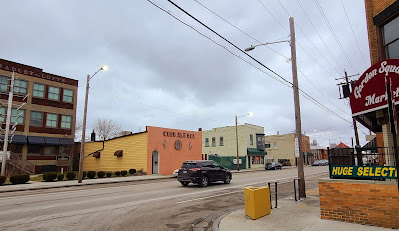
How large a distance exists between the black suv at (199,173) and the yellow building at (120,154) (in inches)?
519

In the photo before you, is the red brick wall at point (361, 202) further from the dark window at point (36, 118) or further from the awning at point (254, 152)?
the awning at point (254, 152)

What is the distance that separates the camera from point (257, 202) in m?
8.10

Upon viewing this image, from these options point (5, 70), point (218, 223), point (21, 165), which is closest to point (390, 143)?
point (218, 223)

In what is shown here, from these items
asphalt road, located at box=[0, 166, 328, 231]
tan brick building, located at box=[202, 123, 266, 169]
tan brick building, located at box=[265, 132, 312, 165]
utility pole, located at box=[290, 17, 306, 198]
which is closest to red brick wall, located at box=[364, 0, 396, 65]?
utility pole, located at box=[290, 17, 306, 198]

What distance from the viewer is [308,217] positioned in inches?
314

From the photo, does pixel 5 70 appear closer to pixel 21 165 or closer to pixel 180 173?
pixel 21 165

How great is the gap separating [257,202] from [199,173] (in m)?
9.26

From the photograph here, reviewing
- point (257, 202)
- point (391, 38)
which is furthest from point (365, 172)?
point (391, 38)

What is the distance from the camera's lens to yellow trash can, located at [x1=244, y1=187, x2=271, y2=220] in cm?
798

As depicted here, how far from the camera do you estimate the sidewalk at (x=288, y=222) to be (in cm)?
679

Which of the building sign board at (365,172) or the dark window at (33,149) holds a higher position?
the dark window at (33,149)

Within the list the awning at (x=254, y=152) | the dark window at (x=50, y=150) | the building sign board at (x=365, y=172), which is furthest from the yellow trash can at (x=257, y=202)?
the awning at (x=254, y=152)

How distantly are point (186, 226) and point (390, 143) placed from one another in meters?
7.77

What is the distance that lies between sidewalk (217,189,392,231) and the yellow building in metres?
22.8
